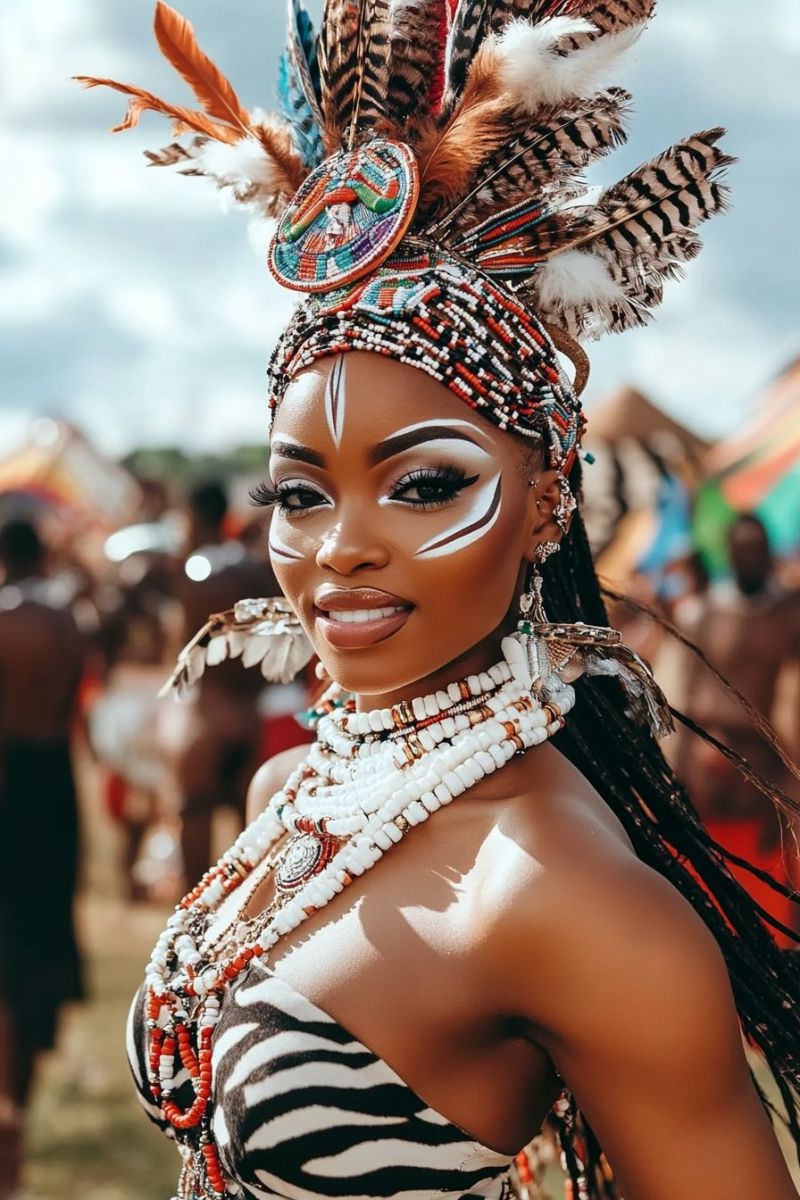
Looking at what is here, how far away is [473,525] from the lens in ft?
6.35

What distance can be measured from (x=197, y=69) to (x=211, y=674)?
17.2 ft

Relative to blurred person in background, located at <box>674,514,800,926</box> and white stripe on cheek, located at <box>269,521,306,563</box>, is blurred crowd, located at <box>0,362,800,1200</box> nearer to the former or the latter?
blurred person in background, located at <box>674,514,800,926</box>

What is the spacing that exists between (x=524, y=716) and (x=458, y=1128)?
0.57 m

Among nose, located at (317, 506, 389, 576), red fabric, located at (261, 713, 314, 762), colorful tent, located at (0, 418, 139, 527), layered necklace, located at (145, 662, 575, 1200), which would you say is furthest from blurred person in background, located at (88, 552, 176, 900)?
nose, located at (317, 506, 389, 576)

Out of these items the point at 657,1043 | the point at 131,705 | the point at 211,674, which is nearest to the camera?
the point at 657,1043

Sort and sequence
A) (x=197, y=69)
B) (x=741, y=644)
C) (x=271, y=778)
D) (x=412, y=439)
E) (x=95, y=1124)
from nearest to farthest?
1. (x=412, y=439)
2. (x=197, y=69)
3. (x=271, y=778)
4. (x=95, y=1124)
5. (x=741, y=644)

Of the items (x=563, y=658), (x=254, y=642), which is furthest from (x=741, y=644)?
(x=563, y=658)

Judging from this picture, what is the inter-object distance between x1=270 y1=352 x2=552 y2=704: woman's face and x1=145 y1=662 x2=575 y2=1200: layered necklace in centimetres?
10

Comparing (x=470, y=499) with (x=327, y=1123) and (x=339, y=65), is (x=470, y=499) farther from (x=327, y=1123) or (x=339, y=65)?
(x=327, y=1123)

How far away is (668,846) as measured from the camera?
7.59 feet

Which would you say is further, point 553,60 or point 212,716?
point 212,716

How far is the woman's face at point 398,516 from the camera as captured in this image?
6.34 ft

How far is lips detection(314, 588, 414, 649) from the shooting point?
1947 mm

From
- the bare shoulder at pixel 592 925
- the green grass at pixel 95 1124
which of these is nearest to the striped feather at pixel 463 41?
the bare shoulder at pixel 592 925
